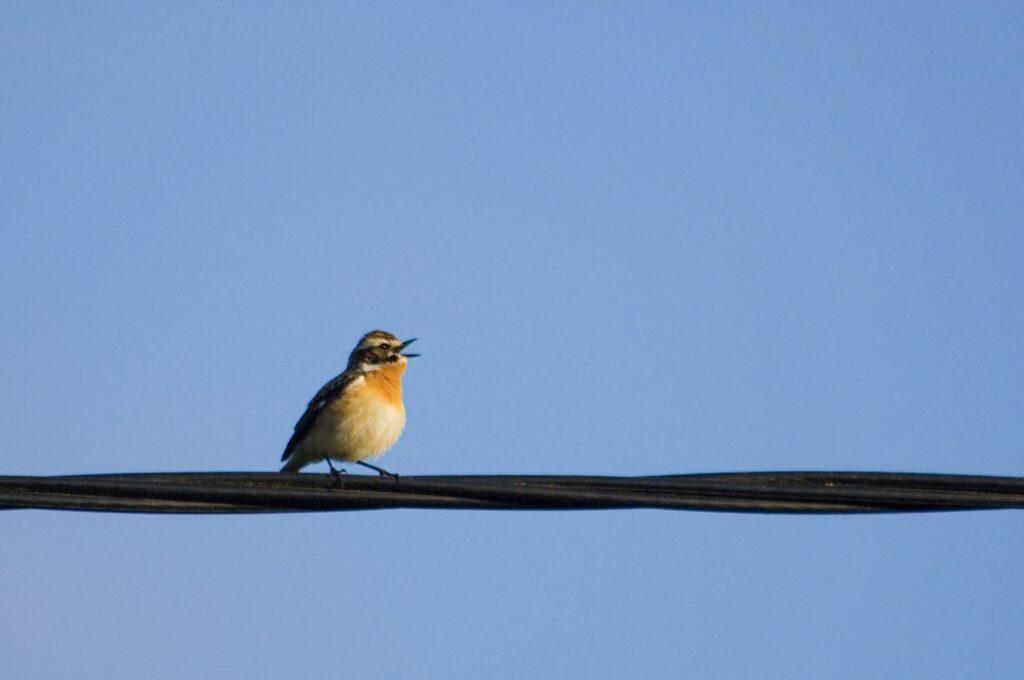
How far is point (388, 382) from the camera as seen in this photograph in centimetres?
1450

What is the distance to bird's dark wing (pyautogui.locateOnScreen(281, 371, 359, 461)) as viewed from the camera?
46.0 ft

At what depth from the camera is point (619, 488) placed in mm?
7285

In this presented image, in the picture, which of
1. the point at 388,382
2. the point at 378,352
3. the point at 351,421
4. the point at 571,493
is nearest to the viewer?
the point at 571,493

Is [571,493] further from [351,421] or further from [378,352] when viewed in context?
[378,352]

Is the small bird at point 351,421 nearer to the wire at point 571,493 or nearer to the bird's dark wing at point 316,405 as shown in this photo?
the bird's dark wing at point 316,405

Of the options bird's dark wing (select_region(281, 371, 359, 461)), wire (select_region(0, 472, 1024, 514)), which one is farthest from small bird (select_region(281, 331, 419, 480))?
wire (select_region(0, 472, 1024, 514))

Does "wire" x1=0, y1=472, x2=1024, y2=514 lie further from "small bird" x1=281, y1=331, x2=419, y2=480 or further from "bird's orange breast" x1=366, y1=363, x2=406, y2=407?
"bird's orange breast" x1=366, y1=363, x2=406, y2=407

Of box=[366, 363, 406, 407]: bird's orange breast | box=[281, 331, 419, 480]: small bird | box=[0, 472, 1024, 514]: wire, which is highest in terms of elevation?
box=[366, 363, 406, 407]: bird's orange breast

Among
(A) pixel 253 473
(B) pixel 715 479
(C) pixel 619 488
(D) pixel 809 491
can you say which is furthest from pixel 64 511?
(D) pixel 809 491

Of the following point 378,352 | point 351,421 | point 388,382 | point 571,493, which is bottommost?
point 571,493

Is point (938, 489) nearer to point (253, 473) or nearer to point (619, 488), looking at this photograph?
point (619, 488)

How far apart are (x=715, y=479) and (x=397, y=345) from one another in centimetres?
822

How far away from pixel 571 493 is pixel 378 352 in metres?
7.97

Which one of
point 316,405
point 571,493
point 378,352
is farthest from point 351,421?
point 571,493
